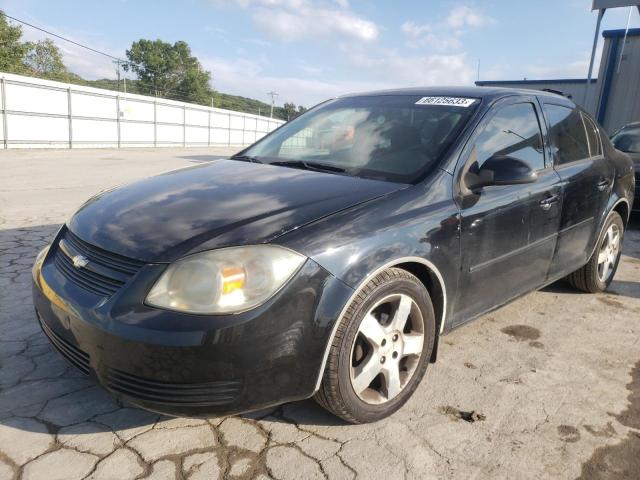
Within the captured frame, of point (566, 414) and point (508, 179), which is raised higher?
point (508, 179)

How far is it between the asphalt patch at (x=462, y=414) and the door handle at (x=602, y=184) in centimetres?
228

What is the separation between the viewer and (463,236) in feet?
8.25

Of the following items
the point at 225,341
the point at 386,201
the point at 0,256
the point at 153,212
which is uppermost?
the point at 386,201

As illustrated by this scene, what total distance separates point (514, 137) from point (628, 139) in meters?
6.66

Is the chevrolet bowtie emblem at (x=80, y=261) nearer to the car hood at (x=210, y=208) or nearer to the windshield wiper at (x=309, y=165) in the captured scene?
the car hood at (x=210, y=208)

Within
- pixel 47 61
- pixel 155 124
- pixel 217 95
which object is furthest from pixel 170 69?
pixel 155 124

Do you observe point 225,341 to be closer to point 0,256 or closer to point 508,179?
point 508,179

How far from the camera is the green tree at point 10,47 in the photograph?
123 ft

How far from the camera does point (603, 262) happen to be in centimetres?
421

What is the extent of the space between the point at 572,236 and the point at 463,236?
4.71 feet

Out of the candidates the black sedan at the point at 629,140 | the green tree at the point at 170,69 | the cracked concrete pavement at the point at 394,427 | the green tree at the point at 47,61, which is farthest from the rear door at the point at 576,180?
the green tree at the point at 170,69

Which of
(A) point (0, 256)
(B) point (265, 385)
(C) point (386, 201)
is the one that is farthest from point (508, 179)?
(A) point (0, 256)

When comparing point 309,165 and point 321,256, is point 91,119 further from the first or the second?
point 321,256

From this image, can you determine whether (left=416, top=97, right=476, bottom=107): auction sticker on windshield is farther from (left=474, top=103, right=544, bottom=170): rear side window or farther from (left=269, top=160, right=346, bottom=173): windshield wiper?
(left=269, top=160, right=346, bottom=173): windshield wiper
